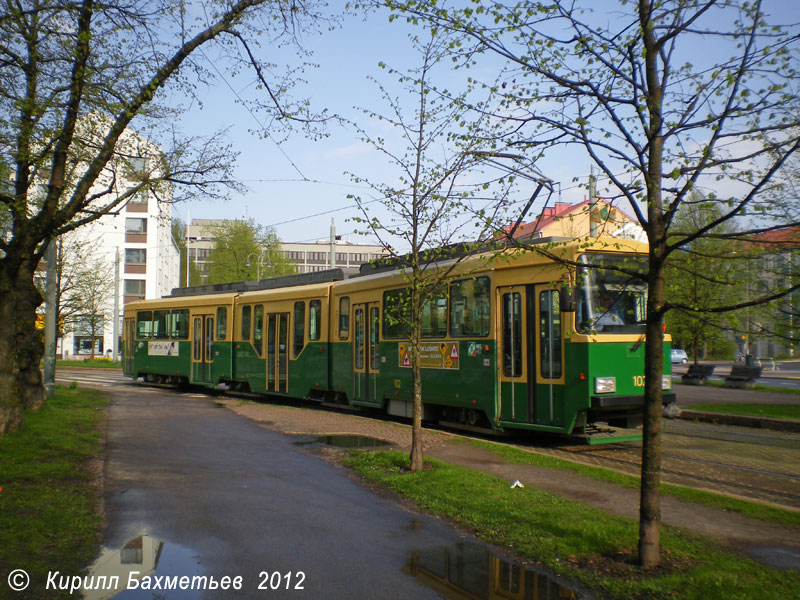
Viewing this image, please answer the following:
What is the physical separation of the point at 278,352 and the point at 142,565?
47.7ft

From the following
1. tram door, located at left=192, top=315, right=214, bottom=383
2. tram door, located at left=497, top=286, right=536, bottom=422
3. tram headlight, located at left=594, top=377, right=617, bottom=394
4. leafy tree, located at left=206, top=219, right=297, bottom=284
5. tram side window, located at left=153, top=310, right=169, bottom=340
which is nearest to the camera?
tram headlight, located at left=594, top=377, right=617, bottom=394

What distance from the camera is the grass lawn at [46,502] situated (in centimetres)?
552

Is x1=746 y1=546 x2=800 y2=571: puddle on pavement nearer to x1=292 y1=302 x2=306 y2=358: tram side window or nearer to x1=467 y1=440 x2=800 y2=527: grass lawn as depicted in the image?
x1=467 y1=440 x2=800 y2=527: grass lawn

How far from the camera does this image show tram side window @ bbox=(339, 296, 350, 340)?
17156mm

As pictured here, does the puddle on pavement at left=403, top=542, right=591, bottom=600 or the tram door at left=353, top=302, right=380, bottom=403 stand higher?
the tram door at left=353, top=302, right=380, bottom=403

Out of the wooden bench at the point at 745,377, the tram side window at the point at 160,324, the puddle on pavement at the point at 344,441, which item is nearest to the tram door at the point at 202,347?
the tram side window at the point at 160,324

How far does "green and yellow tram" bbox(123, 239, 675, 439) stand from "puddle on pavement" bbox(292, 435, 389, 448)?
75.3 inches

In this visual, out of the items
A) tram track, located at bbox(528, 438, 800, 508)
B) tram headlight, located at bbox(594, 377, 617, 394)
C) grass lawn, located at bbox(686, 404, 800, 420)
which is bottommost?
tram track, located at bbox(528, 438, 800, 508)

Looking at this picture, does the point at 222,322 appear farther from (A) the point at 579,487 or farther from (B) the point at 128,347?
(A) the point at 579,487

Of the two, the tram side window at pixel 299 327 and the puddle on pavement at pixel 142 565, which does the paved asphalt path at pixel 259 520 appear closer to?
the puddle on pavement at pixel 142 565

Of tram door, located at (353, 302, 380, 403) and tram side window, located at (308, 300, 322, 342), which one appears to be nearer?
tram door, located at (353, 302, 380, 403)

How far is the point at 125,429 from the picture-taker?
537 inches

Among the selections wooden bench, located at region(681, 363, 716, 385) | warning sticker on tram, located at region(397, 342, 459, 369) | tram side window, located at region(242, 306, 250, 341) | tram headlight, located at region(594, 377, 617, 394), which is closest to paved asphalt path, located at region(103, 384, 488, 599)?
warning sticker on tram, located at region(397, 342, 459, 369)

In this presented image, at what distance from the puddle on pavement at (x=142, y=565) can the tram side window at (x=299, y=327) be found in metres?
12.7
